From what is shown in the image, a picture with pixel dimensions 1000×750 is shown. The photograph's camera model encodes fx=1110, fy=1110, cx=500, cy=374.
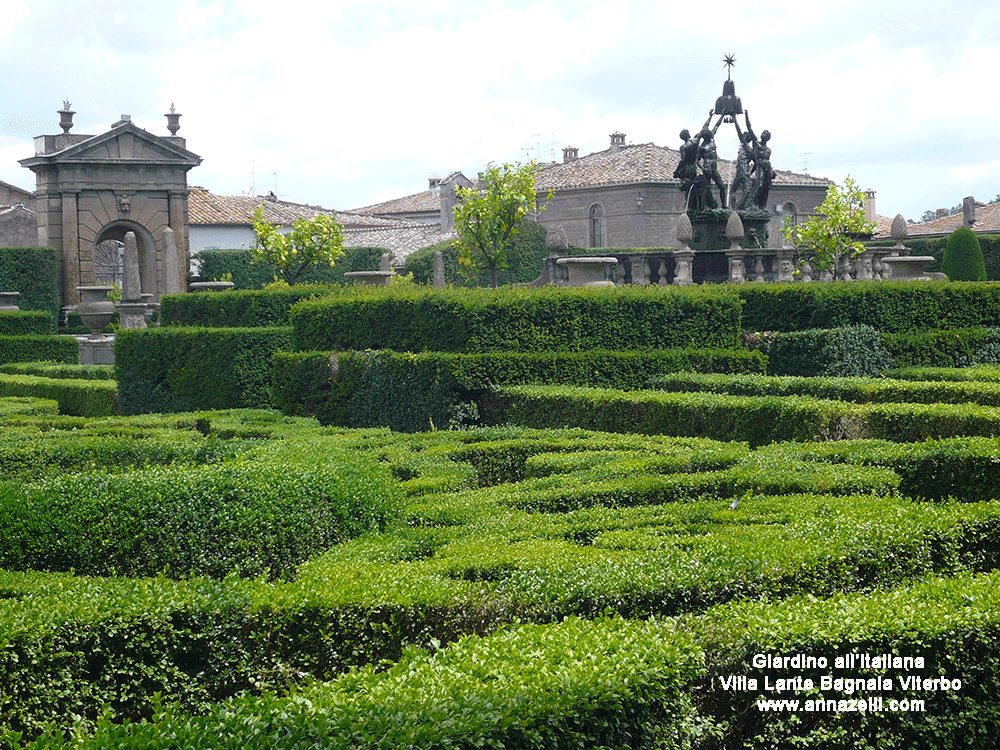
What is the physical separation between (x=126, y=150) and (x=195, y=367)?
75.9 feet

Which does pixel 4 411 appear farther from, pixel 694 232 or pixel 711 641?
pixel 694 232

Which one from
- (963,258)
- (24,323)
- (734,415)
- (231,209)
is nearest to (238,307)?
(24,323)

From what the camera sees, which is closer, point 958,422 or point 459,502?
point 459,502

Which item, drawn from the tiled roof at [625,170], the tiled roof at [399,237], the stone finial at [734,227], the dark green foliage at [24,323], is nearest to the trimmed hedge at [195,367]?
the dark green foliage at [24,323]

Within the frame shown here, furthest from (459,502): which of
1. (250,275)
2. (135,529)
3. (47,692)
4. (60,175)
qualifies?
(250,275)

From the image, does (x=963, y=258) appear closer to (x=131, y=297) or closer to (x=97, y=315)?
(x=131, y=297)

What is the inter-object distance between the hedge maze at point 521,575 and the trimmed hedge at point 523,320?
33.0 inches

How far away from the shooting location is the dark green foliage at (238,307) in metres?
18.4

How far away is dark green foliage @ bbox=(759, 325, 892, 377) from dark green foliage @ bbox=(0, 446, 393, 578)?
9284 millimetres

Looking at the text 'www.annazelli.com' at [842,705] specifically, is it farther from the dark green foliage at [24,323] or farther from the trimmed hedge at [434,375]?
the dark green foliage at [24,323]

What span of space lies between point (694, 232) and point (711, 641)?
71.2 feet

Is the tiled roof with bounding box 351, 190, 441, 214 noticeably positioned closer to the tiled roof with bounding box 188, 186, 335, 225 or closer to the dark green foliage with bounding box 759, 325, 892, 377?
the tiled roof with bounding box 188, 186, 335, 225

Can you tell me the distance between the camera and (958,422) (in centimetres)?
958

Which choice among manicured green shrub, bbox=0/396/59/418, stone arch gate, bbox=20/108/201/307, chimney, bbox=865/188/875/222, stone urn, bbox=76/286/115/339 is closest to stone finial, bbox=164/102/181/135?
stone arch gate, bbox=20/108/201/307
